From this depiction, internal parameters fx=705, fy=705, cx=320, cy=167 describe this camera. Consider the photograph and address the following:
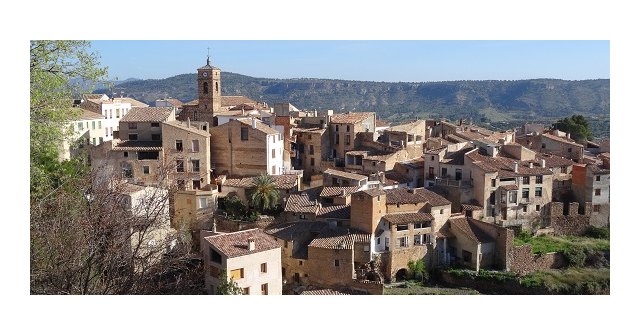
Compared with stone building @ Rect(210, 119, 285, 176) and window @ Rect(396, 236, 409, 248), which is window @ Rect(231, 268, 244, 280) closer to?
window @ Rect(396, 236, 409, 248)

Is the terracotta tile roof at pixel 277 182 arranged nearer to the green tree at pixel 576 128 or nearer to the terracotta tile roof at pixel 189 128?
the terracotta tile roof at pixel 189 128

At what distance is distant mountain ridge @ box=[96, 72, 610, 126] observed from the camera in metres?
74.2

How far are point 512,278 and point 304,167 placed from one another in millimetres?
10376

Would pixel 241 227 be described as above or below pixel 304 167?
below

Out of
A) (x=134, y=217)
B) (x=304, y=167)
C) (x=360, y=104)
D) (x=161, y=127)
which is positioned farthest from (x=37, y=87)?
(x=360, y=104)

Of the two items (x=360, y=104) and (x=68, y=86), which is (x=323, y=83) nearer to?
(x=360, y=104)

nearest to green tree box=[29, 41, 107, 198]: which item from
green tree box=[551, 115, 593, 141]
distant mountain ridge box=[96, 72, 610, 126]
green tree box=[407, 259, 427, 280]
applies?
green tree box=[407, 259, 427, 280]

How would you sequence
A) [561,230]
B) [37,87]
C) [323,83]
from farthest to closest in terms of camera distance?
[323,83] < [561,230] < [37,87]

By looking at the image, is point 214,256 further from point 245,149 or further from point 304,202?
point 245,149

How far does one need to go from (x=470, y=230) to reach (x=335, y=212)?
162 inches

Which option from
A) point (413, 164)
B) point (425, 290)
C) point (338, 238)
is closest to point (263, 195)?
point (338, 238)

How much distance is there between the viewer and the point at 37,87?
9.83 metres

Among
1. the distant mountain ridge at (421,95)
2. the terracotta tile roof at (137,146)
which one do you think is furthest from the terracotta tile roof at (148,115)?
the distant mountain ridge at (421,95)

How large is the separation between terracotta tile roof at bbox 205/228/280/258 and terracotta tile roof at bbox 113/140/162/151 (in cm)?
702
